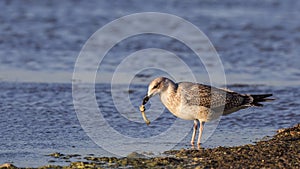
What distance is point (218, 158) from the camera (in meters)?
6.96

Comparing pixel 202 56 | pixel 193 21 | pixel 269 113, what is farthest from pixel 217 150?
pixel 193 21

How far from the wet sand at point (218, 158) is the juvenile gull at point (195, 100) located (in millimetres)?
650

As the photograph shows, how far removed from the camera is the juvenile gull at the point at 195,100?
7.93m

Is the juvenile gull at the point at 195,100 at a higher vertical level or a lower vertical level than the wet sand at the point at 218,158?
higher

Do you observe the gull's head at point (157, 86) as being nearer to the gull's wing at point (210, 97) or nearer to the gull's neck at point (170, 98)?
the gull's neck at point (170, 98)

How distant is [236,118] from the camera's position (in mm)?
9375

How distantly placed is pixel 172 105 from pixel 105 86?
3466mm

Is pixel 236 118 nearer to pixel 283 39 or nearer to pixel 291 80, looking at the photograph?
pixel 291 80

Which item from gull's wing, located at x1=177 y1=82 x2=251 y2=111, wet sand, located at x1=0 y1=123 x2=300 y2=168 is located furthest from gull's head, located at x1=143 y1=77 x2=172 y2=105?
wet sand, located at x1=0 y1=123 x2=300 y2=168

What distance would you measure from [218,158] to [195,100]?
123cm

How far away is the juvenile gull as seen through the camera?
793 cm

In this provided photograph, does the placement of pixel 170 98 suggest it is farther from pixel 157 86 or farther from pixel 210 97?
pixel 210 97

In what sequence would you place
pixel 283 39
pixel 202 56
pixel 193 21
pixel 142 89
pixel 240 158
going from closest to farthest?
pixel 240 158, pixel 142 89, pixel 202 56, pixel 283 39, pixel 193 21

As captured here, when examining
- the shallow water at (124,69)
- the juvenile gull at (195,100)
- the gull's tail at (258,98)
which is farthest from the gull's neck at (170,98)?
the gull's tail at (258,98)
